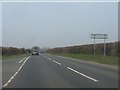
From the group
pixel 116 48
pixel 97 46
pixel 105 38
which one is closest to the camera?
pixel 116 48

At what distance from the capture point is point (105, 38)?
64.8 m

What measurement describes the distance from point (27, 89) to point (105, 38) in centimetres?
5319

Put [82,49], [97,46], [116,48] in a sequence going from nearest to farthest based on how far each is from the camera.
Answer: [116,48] → [97,46] → [82,49]

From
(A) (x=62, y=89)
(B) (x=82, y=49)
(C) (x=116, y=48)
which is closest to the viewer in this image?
(A) (x=62, y=89)

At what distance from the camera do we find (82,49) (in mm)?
93938

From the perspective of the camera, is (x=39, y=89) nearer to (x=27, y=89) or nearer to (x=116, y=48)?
(x=27, y=89)

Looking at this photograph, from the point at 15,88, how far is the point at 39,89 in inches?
42.5

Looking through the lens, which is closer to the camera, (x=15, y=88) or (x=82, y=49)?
(x=15, y=88)

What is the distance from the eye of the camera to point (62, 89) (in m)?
12.6

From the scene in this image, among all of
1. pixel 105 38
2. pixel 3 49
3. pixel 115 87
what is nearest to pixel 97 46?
pixel 105 38

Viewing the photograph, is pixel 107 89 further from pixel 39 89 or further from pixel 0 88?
pixel 0 88

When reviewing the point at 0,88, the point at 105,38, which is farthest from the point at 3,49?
the point at 0,88

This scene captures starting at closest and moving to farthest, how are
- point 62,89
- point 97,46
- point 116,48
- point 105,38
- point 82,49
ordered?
point 62,89, point 116,48, point 105,38, point 97,46, point 82,49

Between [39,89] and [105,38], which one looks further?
[105,38]
